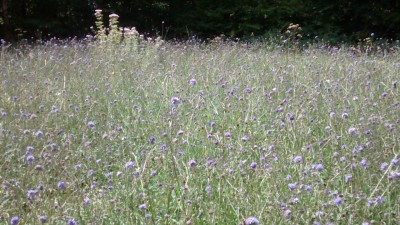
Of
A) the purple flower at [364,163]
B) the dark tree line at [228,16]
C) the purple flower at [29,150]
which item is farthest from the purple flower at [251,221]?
the dark tree line at [228,16]

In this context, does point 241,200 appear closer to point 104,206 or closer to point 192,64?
point 104,206

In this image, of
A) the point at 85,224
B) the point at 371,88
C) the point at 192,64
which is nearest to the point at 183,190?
the point at 85,224

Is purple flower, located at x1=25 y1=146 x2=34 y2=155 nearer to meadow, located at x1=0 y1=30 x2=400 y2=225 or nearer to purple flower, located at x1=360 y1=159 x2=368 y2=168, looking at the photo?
meadow, located at x1=0 y1=30 x2=400 y2=225

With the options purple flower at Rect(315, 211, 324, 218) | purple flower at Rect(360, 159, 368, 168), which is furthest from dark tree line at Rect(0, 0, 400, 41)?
purple flower at Rect(315, 211, 324, 218)

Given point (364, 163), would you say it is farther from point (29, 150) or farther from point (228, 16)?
point (228, 16)

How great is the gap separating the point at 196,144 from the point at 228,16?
402 inches

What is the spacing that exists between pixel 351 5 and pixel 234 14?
3208mm

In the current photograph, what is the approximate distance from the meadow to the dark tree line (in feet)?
19.8

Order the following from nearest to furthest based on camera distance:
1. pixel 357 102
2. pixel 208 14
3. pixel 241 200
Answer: pixel 241 200 < pixel 357 102 < pixel 208 14

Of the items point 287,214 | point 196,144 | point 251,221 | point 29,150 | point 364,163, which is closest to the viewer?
point 251,221

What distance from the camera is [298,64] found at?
5.82 metres

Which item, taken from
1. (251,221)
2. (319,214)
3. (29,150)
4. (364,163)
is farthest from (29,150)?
(364,163)

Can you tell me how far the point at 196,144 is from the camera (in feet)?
9.66

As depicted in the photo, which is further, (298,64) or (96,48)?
(96,48)
